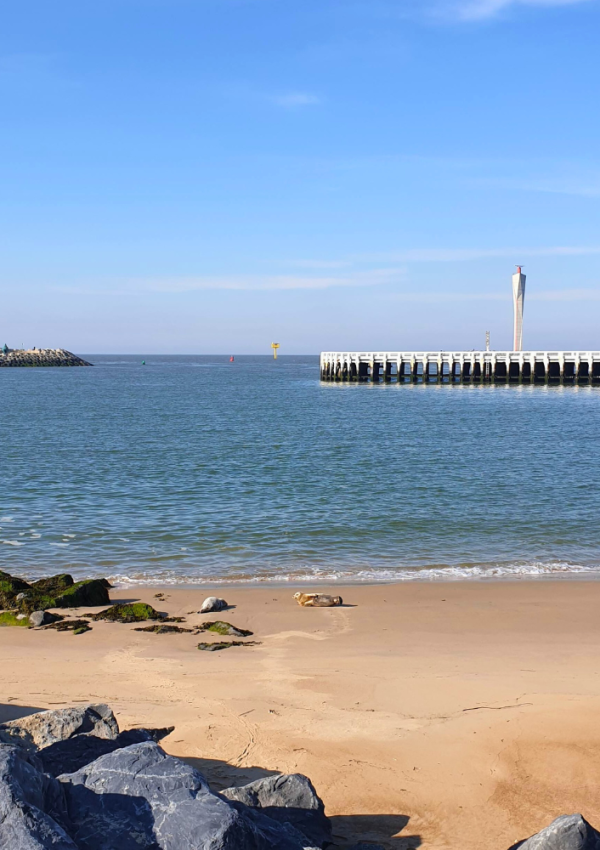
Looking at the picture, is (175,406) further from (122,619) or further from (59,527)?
(122,619)

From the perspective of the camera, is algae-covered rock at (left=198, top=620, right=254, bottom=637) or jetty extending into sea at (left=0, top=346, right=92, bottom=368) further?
jetty extending into sea at (left=0, top=346, right=92, bottom=368)

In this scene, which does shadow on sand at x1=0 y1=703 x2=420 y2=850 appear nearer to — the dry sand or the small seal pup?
the dry sand

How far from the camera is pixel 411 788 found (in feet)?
21.3

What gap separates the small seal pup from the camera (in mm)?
12058

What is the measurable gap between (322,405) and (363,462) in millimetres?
27584

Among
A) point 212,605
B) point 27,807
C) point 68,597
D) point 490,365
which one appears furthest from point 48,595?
point 490,365

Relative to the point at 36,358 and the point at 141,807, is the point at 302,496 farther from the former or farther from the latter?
the point at 36,358

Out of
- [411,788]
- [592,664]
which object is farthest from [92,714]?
[592,664]

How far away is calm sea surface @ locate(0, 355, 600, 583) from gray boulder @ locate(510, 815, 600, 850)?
9.53 m

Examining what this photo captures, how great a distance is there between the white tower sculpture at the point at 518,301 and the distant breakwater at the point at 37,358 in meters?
107

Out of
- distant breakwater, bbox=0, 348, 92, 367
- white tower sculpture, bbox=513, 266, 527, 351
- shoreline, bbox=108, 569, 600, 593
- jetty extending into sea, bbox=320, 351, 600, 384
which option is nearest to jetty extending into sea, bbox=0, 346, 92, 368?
distant breakwater, bbox=0, 348, 92, 367

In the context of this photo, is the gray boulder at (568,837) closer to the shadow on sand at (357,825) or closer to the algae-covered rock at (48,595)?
the shadow on sand at (357,825)

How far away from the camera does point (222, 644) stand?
10336 millimetres

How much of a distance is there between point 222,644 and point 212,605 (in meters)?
1.79
